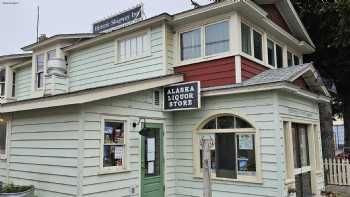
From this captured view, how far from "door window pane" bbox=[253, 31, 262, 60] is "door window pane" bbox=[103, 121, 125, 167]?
15.5 ft

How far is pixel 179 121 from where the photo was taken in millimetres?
9711

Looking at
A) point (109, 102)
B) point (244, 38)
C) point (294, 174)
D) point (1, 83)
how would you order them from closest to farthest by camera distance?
point (109, 102)
point (294, 174)
point (244, 38)
point (1, 83)

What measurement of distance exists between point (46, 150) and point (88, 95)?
6.90 ft

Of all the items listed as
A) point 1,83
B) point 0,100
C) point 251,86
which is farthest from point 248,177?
point 1,83

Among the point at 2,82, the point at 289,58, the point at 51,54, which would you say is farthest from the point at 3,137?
the point at 289,58

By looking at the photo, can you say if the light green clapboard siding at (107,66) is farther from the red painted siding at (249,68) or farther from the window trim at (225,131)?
the red painted siding at (249,68)

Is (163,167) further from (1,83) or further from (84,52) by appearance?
(1,83)

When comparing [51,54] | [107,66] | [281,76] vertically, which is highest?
[51,54]

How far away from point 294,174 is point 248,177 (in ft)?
4.58

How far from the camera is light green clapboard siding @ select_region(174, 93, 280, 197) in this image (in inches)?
312

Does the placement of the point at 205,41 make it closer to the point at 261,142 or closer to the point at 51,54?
the point at 261,142

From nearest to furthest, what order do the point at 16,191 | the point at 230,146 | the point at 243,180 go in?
the point at 16,191 → the point at 243,180 → the point at 230,146

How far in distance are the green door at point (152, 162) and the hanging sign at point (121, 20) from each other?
5.37 meters

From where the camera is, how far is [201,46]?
967 cm
